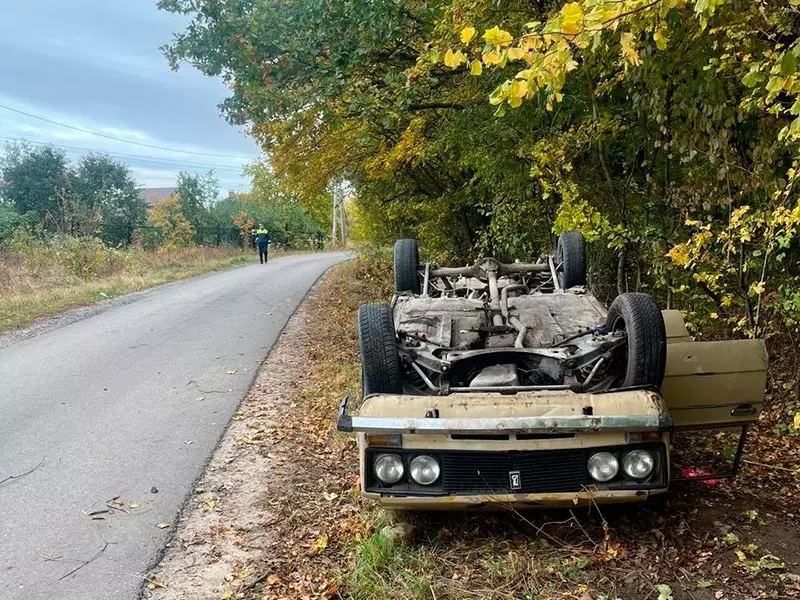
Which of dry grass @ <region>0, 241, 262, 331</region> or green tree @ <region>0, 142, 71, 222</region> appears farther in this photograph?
green tree @ <region>0, 142, 71, 222</region>

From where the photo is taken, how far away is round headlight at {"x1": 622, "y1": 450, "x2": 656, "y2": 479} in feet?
10.5

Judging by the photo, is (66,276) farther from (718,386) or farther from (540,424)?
(718,386)

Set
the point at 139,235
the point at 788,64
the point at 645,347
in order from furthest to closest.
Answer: the point at 139,235 < the point at 645,347 < the point at 788,64

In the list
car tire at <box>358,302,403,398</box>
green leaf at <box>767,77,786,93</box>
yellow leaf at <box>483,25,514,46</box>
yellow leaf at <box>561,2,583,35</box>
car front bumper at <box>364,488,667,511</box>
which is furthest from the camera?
car tire at <box>358,302,403,398</box>

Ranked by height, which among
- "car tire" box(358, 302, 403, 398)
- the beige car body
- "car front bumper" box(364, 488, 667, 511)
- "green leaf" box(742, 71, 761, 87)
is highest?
"green leaf" box(742, 71, 761, 87)

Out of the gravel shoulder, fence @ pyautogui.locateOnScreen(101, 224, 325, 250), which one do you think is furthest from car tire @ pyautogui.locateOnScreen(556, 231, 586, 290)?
fence @ pyautogui.locateOnScreen(101, 224, 325, 250)

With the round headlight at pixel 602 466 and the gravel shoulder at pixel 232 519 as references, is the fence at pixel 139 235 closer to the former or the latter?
the gravel shoulder at pixel 232 519

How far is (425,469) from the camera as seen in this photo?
3262 mm

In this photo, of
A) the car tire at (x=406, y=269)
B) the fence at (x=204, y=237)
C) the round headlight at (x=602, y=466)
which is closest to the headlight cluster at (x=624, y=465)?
the round headlight at (x=602, y=466)

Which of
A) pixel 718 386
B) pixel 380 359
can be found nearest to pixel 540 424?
pixel 380 359

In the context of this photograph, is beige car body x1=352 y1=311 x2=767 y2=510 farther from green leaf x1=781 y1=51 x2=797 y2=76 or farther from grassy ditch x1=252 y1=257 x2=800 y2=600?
green leaf x1=781 y1=51 x2=797 y2=76

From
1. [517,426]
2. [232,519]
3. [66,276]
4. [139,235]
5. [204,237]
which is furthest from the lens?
[204,237]

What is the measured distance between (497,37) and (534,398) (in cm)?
173

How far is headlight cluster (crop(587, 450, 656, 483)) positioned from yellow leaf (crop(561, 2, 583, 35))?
6.68ft
